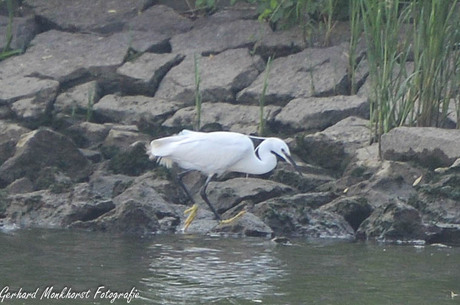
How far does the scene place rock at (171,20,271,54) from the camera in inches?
543

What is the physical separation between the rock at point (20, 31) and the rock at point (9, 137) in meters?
2.68

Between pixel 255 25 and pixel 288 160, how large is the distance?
4303mm

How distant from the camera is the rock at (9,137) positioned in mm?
11375

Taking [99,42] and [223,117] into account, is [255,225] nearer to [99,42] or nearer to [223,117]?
[223,117]

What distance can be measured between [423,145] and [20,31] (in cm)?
632

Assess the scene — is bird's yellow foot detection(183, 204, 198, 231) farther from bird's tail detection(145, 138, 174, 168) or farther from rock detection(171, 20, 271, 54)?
rock detection(171, 20, 271, 54)

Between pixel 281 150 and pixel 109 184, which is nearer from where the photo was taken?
pixel 281 150

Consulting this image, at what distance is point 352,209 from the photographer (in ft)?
31.6

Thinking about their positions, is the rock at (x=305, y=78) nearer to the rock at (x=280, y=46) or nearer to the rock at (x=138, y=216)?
the rock at (x=280, y=46)

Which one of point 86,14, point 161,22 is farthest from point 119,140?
point 86,14

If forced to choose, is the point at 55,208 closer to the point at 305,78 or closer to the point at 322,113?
the point at 322,113

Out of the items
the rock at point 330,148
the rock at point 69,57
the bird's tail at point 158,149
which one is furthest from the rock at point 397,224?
the rock at point 69,57

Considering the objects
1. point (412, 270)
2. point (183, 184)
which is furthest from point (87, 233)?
point (412, 270)

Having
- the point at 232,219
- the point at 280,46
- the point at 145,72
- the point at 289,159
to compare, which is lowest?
the point at 232,219
